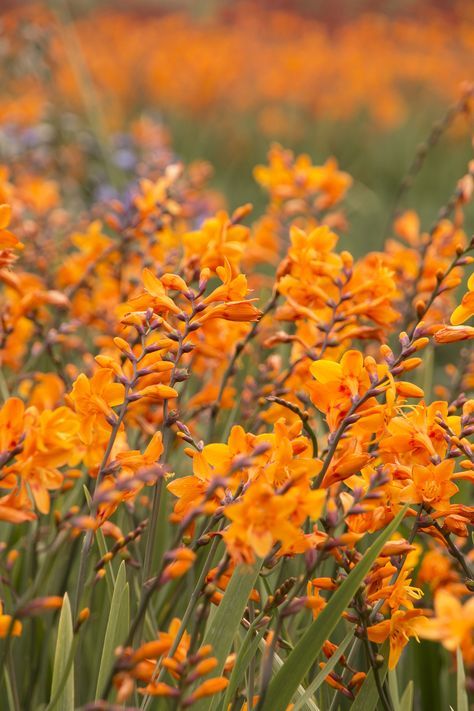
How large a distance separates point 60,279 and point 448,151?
21.2 feet

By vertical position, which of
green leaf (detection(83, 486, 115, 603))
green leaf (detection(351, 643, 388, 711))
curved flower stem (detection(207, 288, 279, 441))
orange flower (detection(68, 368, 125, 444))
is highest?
curved flower stem (detection(207, 288, 279, 441))

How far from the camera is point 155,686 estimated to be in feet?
3.10

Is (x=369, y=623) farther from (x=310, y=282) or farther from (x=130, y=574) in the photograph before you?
(x=310, y=282)

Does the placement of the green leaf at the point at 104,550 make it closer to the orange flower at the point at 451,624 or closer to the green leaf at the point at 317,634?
the green leaf at the point at 317,634

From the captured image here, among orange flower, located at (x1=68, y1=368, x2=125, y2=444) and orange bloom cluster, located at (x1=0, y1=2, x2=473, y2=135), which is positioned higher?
orange bloom cluster, located at (x1=0, y1=2, x2=473, y2=135)

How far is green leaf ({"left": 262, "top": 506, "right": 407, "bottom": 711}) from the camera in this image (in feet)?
3.54

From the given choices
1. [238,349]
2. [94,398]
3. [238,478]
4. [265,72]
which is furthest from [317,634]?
[265,72]

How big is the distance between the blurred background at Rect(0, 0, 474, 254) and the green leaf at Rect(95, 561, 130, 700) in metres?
2.61

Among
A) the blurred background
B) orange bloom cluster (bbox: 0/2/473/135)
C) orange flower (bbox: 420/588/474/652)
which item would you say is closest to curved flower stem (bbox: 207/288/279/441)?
orange flower (bbox: 420/588/474/652)

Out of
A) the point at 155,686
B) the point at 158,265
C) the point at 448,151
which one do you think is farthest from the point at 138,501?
the point at 448,151

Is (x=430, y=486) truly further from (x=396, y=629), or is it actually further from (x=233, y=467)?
(x=233, y=467)

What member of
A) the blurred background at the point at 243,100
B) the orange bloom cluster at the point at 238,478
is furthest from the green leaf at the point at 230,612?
the blurred background at the point at 243,100

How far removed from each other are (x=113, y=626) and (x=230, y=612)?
6.2 inches

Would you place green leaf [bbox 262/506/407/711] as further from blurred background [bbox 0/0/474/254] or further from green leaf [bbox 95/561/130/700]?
blurred background [bbox 0/0/474/254]
